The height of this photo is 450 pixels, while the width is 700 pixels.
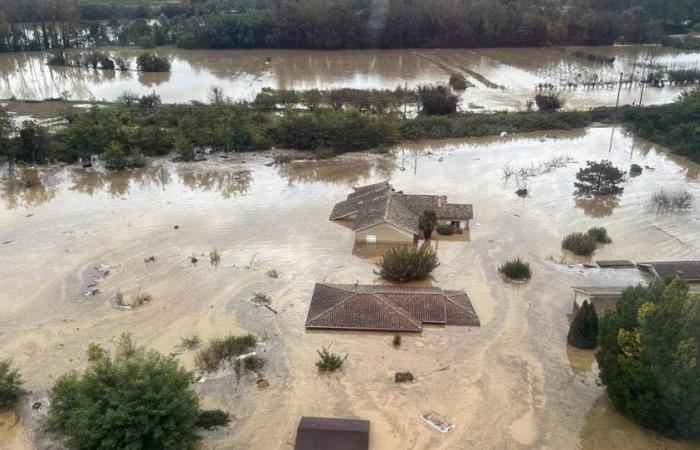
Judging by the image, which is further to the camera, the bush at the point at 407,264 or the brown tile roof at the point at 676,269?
the bush at the point at 407,264

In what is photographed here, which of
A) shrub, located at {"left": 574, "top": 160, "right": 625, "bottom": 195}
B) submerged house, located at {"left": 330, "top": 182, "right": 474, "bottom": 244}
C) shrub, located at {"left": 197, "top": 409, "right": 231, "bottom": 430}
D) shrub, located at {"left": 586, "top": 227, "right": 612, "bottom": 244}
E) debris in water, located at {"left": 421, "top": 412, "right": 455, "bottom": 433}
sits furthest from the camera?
shrub, located at {"left": 574, "top": 160, "right": 625, "bottom": 195}

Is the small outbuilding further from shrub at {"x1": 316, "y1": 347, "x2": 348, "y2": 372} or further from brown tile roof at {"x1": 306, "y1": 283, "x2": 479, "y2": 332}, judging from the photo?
brown tile roof at {"x1": 306, "y1": 283, "x2": 479, "y2": 332}

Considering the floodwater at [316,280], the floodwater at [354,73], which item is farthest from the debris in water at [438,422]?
the floodwater at [354,73]

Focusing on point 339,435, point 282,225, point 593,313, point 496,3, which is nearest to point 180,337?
point 339,435

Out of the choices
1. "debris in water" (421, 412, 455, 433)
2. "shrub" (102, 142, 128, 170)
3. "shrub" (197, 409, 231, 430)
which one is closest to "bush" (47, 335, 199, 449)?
"shrub" (197, 409, 231, 430)

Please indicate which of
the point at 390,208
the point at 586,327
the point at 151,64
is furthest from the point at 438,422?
the point at 151,64

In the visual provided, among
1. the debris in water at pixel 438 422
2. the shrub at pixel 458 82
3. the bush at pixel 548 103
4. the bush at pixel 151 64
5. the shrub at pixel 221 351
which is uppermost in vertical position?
the bush at pixel 151 64

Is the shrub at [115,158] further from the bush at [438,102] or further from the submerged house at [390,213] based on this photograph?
the bush at [438,102]
